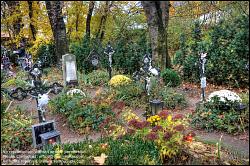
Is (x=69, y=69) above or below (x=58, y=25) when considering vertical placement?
below

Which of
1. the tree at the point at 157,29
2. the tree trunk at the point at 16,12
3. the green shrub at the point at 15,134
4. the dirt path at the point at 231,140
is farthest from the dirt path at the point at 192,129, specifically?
the tree trunk at the point at 16,12

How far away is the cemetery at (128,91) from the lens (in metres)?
5.89

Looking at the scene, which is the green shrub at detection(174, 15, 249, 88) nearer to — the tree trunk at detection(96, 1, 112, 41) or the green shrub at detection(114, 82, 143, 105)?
the green shrub at detection(114, 82, 143, 105)

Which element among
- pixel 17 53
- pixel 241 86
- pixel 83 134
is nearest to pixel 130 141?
pixel 83 134

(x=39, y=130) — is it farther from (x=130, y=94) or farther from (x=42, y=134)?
(x=130, y=94)

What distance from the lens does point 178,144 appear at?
219 inches

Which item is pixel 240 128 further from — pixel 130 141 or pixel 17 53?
pixel 17 53

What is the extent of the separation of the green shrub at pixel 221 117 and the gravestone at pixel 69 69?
5758 mm

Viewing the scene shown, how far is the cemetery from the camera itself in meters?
5.89

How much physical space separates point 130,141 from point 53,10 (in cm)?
1298

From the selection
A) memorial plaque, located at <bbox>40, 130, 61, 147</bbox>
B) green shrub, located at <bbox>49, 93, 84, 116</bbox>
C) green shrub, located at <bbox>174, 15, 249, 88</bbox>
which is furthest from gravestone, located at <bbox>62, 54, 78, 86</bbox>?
memorial plaque, located at <bbox>40, 130, 61, 147</bbox>

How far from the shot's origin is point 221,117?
8.30 m

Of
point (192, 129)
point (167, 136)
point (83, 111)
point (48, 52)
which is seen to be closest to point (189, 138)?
point (167, 136)

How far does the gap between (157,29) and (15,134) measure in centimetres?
785
